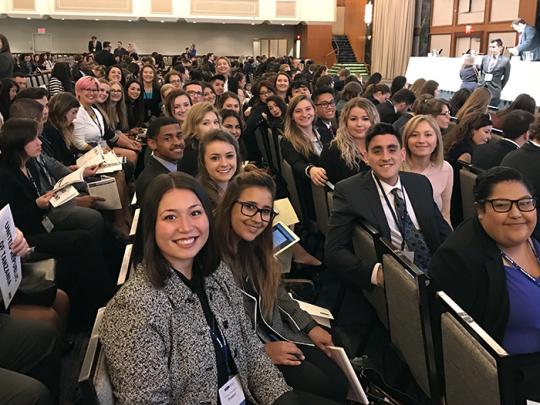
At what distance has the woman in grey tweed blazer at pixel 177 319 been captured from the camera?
1563 millimetres

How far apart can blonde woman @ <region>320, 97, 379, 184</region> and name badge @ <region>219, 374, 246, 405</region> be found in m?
2.20

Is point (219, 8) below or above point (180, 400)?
above

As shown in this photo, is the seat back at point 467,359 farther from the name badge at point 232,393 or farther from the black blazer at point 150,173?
the black blazer at point 150,173

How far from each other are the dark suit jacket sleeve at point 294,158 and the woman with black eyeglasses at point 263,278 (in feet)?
6.07

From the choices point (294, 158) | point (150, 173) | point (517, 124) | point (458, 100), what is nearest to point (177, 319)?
point (150, 173)

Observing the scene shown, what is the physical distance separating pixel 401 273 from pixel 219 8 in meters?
22.1

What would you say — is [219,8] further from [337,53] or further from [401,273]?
[401,273]

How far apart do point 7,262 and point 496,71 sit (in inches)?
391

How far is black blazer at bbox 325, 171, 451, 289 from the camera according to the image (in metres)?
2.71

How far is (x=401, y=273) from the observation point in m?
2.08

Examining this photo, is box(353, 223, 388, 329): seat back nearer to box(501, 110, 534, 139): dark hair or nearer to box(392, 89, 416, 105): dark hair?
box(501, 110, 534, 139): dark hair

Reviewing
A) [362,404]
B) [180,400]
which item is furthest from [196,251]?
[362,404]

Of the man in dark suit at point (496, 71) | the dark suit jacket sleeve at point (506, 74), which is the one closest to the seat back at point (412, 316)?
the man in dark suit at point (496, 71)

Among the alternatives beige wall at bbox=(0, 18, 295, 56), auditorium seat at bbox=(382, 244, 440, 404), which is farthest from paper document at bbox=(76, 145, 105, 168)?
beige wall at bbox=(0, 18, 295, 56)
